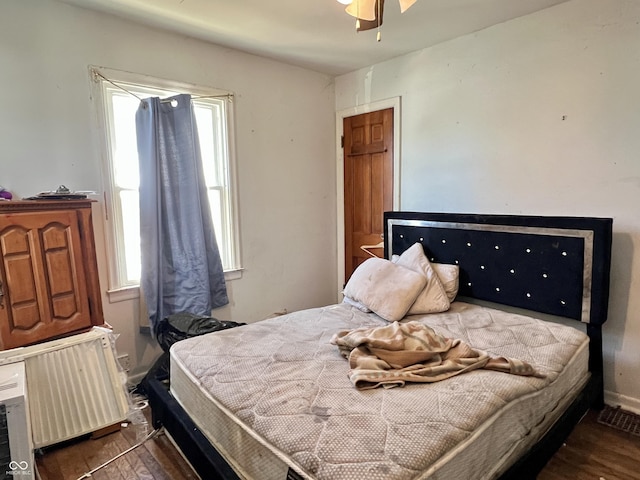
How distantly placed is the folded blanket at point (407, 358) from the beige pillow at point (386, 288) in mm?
572

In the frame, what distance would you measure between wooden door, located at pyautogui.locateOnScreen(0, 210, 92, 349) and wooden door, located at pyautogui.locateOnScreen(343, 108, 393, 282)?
2.46 meters

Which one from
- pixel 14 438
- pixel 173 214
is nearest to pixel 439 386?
pixel 14 438

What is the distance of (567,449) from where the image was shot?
2055 millimetres

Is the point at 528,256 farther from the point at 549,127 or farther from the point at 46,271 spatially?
the point at 46,271

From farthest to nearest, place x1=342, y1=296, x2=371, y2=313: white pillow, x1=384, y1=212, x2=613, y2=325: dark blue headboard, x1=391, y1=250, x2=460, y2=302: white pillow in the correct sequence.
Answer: x1=391, y1=250, x2=460, y2=302: white pillow
x1=342, y1=296, x2=371, y2=313: white pillow
x1=384, y1=212, x2=613, y2=325: dark blue headboard

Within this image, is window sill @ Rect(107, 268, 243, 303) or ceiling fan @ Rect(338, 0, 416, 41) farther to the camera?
window sill @ Rect(107, 268, 243, 303)

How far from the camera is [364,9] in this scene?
5.47 feet

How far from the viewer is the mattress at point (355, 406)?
1214 mm

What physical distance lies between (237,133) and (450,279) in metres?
2.09

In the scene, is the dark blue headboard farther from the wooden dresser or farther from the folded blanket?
the wooden dresser

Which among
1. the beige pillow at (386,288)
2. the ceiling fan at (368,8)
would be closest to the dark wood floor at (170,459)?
the beige pillow at (386,288)

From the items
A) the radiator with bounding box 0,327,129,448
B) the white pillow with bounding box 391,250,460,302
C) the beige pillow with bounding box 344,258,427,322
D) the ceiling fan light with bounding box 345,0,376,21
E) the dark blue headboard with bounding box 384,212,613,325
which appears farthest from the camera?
the white pillow with bounding box 391,250,460,302

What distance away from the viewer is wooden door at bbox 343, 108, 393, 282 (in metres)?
3.56

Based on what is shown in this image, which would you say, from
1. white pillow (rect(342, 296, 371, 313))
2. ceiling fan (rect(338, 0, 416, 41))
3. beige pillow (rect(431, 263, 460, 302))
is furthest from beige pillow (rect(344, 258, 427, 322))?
ceiling fan (rect(338, 0, 416, 41))
